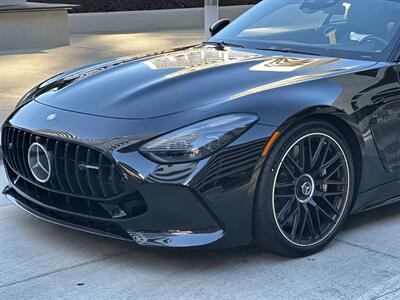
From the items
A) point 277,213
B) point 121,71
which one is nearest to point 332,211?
point 277,213

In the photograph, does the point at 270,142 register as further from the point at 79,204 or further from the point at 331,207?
the point at 79,204

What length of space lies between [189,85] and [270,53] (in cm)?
93

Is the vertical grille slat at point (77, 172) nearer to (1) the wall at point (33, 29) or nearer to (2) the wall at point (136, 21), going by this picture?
(1) the wall at point (33, 29)

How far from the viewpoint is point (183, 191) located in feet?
11.3

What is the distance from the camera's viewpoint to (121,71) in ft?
14.2

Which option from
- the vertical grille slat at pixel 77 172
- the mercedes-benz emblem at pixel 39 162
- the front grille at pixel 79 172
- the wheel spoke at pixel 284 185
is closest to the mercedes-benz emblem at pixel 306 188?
the wheel spoke at pixel 284 185

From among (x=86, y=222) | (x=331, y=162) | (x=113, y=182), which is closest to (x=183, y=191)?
(x=113, y=182)

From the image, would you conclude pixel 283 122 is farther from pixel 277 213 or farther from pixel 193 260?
pixel 193 260

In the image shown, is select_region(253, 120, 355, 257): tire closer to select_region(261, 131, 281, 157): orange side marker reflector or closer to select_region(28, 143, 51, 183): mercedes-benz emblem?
select_region(261, 131, 281, 157): orange side marker reflector

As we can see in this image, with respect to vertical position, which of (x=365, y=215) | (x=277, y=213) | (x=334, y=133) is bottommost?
(x=365, y=215)

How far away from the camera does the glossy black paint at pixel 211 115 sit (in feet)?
11.5

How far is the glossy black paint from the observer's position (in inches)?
138

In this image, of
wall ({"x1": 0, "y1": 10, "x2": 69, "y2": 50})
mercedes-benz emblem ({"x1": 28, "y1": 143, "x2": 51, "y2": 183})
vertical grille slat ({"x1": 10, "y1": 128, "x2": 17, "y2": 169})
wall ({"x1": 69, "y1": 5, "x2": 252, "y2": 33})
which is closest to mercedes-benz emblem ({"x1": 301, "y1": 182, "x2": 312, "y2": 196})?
mercedes-benz emblem ({"x1": 28, "y1": 143, "x2": 51, "y2": 183})

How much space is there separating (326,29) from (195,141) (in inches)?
69.7
